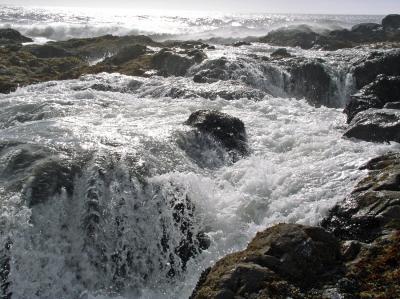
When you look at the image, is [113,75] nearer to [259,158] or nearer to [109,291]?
[259,158]

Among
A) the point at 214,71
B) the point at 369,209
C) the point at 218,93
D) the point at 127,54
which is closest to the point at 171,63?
the point at 214,71

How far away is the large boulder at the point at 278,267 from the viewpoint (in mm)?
9054

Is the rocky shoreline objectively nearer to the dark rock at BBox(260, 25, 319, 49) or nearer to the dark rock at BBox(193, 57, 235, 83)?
the dark rock at BBox(193, 57, 235, 83)

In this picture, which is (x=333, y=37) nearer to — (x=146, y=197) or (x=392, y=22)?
(x=392, y=22)

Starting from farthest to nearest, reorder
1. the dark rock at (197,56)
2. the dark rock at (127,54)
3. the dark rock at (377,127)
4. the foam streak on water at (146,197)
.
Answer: the dark rock at (127,54)
the dark rock at (197,56)
the dark rock at (377,127)
the foam streak on water at (146,197)

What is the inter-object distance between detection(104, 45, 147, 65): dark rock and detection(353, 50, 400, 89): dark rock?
20.8 meters

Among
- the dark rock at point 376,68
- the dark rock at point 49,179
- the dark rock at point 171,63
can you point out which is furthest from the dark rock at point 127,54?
the dark rock at point 49,179

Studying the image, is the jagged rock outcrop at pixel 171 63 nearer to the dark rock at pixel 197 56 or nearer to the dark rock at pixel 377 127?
the dark rock at pixel 197 56

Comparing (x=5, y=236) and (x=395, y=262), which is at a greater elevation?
(x=395, y=262)

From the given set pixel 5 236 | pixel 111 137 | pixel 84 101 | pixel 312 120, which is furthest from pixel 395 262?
pixel 84 101

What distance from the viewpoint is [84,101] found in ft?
82.7

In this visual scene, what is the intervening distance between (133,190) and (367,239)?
7599 millimetres

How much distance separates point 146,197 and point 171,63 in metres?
24.6

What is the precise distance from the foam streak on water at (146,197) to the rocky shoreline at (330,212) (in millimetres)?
790
